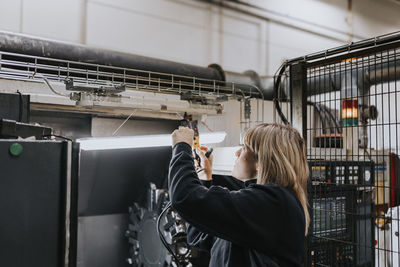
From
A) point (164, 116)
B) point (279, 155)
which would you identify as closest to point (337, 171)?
point (279, 155)

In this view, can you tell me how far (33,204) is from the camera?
47.4 inches

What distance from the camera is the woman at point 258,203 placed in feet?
4.26

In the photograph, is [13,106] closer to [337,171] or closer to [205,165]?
[205,165]

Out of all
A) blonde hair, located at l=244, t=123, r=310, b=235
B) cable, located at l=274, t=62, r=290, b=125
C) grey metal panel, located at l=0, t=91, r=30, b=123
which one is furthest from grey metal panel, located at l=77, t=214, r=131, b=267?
blonde hair, located at l=244, t=123, r=310, b=235

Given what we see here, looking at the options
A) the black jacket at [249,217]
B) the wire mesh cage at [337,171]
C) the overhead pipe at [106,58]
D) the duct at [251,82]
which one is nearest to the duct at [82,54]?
the overhead pipe at [106,58]

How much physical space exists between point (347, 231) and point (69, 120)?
8.02ft

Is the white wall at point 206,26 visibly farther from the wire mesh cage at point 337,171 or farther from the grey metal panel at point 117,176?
the wire mesh cage at point 337,171

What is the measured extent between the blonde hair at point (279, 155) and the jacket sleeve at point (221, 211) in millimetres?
116

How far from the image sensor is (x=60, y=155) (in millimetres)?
1273

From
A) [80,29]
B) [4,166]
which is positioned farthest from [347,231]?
[80,29]

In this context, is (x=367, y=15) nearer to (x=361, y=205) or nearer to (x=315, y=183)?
(x=361, y=205)

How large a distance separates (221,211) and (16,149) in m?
0.73

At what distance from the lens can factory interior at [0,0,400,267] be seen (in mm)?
1277

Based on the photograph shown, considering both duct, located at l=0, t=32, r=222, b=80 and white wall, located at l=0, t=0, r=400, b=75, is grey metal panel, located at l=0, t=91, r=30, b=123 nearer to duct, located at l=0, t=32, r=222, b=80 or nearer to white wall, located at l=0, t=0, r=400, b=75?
duct, located at l=0, t=32, r=222, b=80
